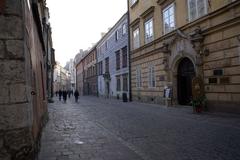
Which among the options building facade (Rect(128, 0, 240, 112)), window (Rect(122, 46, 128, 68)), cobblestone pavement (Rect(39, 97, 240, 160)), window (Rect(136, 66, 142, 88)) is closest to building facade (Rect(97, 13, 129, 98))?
window (Rect(122, 46, 128, 68))

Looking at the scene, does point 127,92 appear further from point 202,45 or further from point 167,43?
point 202,45

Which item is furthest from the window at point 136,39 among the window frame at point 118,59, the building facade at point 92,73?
the building facade at point 92,73

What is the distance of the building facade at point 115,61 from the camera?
31237 millimetres

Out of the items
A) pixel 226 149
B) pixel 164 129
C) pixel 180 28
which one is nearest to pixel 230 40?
pixel 180 28

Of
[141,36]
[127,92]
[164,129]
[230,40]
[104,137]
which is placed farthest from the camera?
[127,92]

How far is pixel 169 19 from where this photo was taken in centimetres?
1975

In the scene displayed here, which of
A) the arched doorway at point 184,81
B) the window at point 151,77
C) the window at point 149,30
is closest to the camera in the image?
the arched doorway at point 184,81

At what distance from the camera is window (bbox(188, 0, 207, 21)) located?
1535 cm

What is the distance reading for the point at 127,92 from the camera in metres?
30.0

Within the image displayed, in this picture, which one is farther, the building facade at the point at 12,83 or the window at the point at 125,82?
the window at the point at 125,82

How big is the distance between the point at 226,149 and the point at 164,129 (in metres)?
3.35

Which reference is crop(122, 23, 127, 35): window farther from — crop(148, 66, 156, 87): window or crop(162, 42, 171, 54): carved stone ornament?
crop(162, 42, 171, 54): carved stone ornament

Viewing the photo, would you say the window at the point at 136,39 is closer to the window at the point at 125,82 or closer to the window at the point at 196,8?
the window at the point at 125,82

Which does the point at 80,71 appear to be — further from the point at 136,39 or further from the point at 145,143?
the point at 145,143
